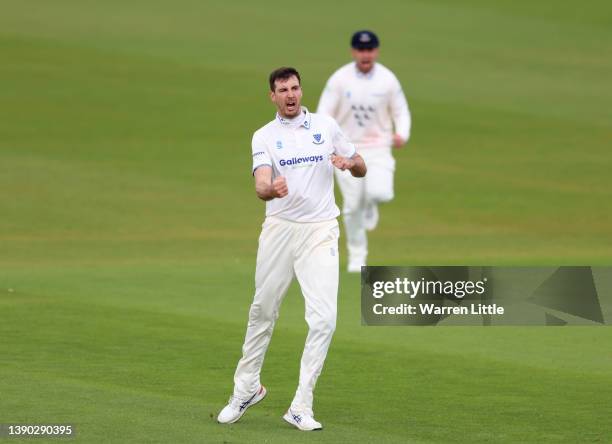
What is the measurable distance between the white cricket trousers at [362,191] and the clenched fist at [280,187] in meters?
8.01

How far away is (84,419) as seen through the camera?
417 inches

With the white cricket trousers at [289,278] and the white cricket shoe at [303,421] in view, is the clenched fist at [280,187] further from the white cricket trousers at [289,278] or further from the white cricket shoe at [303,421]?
the white cricket shoe at [303,421]

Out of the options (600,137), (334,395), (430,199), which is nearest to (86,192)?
(430,199)

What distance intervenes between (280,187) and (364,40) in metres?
8.12

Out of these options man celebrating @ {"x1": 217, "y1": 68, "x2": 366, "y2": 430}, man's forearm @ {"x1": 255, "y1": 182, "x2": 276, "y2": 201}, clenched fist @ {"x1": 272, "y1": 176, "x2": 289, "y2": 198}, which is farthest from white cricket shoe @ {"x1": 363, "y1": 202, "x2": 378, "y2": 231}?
clenched fist @ {"x1": 272, "y1": 176, "x2": 289, "y2": 198}

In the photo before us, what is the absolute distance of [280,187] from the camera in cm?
1007

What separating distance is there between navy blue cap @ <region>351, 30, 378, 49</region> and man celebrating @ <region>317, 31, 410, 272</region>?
7cm

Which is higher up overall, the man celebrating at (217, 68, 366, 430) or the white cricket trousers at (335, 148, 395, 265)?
the white cricket trousers at (335, 148, 395, 265)

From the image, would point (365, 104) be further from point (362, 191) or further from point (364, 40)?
point (362, 191)

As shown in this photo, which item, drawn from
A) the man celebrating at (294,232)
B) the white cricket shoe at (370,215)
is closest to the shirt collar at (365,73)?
the white cricket shoe at (370,215)

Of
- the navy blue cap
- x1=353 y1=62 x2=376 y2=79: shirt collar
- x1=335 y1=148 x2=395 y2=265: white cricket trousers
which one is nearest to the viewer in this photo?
the navy blue cap

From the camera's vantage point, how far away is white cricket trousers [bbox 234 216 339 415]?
10.6m

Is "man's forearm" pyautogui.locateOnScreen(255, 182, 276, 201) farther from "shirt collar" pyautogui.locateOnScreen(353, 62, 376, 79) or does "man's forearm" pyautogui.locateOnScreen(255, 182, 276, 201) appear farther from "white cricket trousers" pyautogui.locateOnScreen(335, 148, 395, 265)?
"shirt collar" pyautogui.locateOnScreen(353, 62, 376, 79)

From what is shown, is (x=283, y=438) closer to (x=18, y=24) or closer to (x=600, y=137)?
(x=600, y=137)
